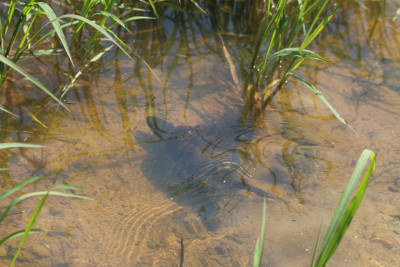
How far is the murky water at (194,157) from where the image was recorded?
4.99ft

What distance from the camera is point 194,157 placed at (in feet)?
6.14

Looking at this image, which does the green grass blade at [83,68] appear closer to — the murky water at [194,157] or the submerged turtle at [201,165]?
the murky water at [194,157]

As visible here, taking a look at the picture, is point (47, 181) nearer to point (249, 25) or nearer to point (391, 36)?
point (249, 25)

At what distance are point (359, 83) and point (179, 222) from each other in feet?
4.99

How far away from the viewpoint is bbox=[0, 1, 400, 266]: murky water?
59.9 inches

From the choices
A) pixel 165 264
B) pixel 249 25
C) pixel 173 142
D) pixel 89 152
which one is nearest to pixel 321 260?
pixel 165 264

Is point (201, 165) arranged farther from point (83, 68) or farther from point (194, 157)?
point (83, 68)

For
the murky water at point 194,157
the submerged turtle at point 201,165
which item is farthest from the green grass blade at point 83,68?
the submerged turtle at point 201,165

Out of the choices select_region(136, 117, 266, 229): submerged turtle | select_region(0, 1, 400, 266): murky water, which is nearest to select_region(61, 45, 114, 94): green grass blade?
select_region(0, 1, 400, 266): murky water

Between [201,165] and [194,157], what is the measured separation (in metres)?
0.06

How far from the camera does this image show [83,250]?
1449 millimetres

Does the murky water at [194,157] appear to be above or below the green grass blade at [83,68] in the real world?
below

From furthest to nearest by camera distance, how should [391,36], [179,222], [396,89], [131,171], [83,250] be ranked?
[391,36] → [396,89] → [131,171] → [179,222] → [83,250]

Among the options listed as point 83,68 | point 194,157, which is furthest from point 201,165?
point 83,68
